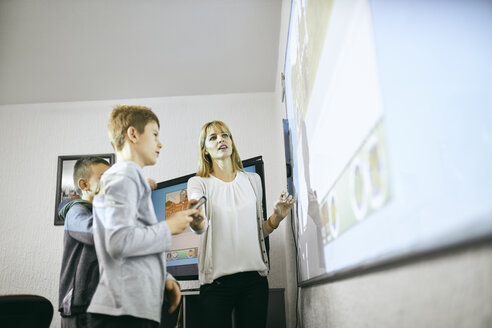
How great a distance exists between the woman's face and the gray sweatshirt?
0.73 meters

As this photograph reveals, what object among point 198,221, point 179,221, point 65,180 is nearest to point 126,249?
point 179,221

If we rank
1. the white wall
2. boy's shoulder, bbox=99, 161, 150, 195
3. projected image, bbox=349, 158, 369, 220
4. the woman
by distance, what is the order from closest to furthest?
projected image, bbox=349, 158, 369, 220 → boy's shoulder, bbox=99, 161, 150, 195 → the woman → the white wall

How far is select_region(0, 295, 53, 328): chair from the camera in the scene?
116cm

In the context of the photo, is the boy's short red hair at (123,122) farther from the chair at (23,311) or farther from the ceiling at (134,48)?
the ceiling at (134,48)

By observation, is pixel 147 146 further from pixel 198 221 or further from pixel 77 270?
pixel 77 270

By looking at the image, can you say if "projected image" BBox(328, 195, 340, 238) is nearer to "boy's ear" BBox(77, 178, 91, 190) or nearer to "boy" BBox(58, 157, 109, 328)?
"boy" BBox(58, 157, 109, 328)

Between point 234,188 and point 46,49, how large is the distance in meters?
2.00

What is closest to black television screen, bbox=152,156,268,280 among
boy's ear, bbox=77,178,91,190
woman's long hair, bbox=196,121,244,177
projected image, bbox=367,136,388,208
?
woman's long hair, bbox=196,121,244,177

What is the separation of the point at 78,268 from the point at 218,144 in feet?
2.75

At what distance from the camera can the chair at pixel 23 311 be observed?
116 cm

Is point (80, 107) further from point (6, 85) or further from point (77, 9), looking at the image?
point (77, 9)

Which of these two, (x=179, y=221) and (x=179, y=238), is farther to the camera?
(x=179, y=238)

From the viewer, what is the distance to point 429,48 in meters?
0.50

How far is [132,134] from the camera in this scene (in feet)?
4.11
